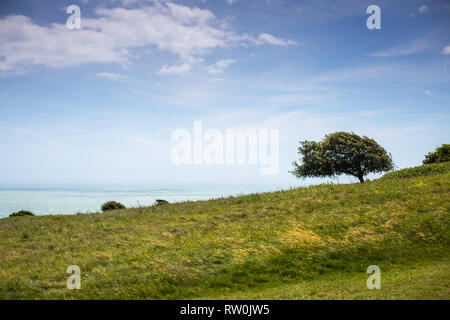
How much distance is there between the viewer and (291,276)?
47.2 ft

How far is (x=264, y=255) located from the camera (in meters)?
16.0

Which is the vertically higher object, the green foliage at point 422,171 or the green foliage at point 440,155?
the green foliage at point 440,155

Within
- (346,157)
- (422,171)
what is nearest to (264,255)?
(422,171)

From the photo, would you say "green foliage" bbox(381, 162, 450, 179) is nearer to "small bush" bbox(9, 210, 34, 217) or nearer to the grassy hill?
the grassy hill

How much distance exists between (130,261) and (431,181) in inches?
1066

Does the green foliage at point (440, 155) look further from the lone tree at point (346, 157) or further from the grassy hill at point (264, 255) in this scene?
the grassy hill at point (264, 255)

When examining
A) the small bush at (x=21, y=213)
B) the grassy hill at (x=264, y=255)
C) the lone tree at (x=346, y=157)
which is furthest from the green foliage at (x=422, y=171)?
the small bush at (x=21, y=213)

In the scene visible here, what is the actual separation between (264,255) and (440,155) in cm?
4859

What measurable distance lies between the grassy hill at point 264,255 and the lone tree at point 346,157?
24226mm

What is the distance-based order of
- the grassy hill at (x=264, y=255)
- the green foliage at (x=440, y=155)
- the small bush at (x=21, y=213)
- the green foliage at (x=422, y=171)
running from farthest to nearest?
the green foliage at (x=440, y=155)
the small bush at (x=21, y=213)
the green foliage at (x=422, y=171)
the grassy hill at (x=264, y=255)

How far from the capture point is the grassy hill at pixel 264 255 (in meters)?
13.2

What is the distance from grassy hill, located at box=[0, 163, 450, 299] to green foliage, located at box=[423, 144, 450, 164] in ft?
97.8

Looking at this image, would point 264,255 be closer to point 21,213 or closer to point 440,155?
point 21,213

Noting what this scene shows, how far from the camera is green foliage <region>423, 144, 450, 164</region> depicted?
49781 mm
